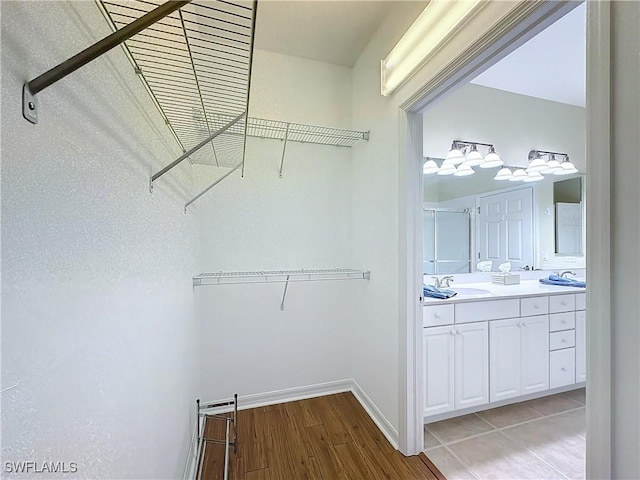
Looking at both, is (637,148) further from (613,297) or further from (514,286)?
(514,286)

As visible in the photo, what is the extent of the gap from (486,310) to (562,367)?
922 millimetres

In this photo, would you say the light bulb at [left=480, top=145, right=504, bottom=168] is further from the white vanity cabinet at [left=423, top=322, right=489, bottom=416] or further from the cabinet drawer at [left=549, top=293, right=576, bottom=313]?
the white vanity cabinet at [left=423, top=322, right=489, bottom=416]

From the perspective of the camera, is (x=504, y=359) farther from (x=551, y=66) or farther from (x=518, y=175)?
(x=551, y=66)

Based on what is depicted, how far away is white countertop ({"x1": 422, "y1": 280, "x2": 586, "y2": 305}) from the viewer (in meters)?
1.86

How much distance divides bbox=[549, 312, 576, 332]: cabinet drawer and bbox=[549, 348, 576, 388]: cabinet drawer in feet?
0.60

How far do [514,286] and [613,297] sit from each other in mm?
2026

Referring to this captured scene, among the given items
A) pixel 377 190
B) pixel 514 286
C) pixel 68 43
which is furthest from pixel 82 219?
pixel 514 286

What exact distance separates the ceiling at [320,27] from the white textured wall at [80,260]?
4.41 ft

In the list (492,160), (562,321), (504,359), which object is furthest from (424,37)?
(562,321)

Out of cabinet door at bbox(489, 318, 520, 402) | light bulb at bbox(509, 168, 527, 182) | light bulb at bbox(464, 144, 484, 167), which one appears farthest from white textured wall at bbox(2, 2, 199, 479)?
light bulb at bbox(509, 168, 527, 182)

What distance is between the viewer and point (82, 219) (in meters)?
0.56

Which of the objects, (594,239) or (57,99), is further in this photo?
(594,239)

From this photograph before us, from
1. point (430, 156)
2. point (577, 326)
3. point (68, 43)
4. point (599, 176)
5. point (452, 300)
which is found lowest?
point (577, 326)

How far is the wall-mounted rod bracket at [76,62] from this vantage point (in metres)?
0.40
